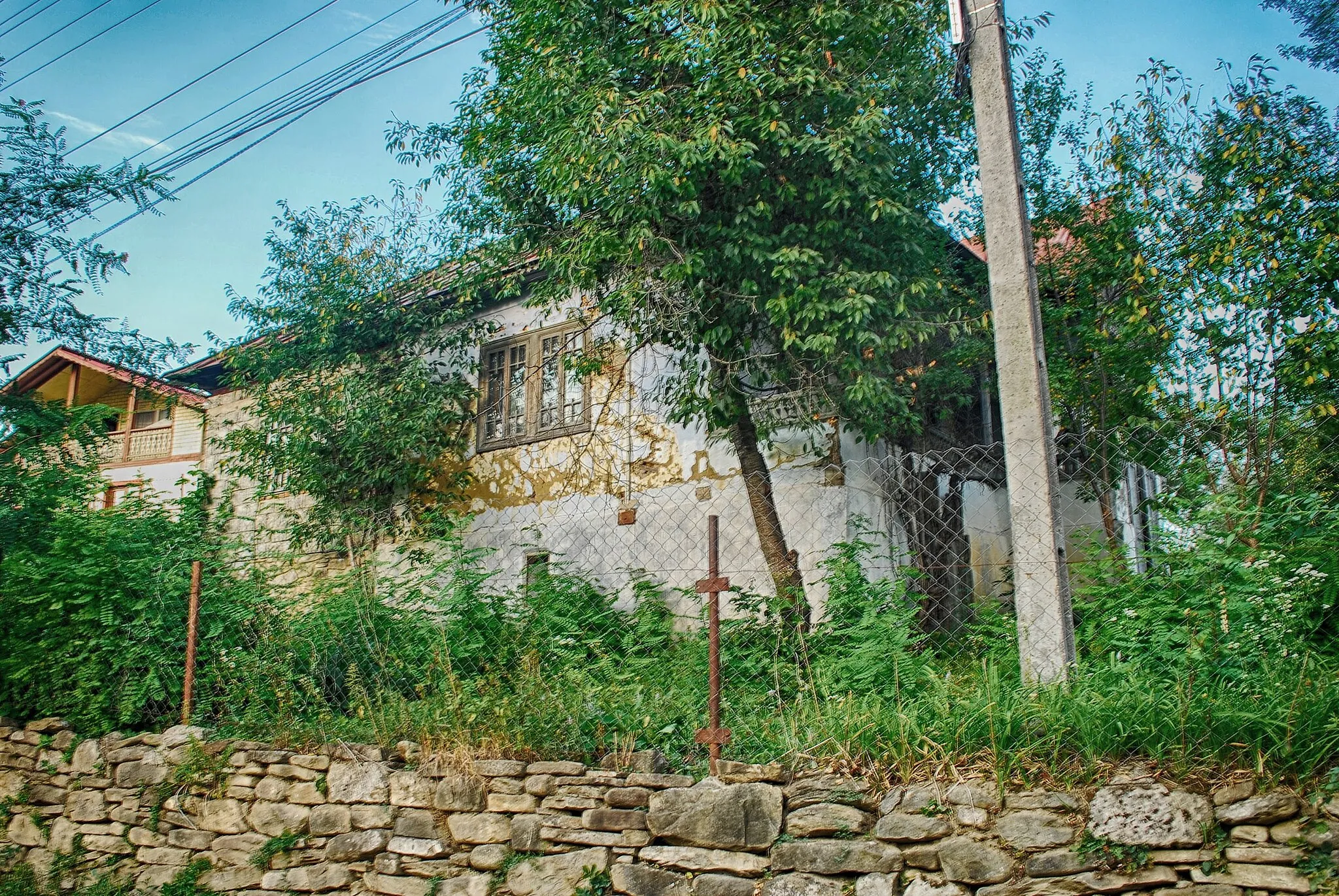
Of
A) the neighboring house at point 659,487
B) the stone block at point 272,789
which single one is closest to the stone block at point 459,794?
the stone block at point 272,789

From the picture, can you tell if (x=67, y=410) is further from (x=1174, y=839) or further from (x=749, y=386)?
(x=1174, y=839)

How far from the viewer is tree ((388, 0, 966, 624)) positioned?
7332mm

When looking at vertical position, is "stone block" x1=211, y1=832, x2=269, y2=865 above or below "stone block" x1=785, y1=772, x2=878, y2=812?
below

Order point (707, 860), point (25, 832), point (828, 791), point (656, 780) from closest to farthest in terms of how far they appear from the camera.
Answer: point (828, 791) → point (707, 860) → point (656, 780) → point (25, 832)

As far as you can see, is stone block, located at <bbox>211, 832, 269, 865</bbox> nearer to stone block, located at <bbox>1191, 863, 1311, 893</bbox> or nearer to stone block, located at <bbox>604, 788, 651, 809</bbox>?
stone block, located at <bbox>604, 788, 651, 809</bbox>

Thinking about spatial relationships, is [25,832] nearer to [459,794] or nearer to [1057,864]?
[459,794]

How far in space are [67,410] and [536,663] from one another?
522 centimetres

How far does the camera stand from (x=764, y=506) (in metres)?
8.17

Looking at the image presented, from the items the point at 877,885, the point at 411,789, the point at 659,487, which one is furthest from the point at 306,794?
the point at 659,487

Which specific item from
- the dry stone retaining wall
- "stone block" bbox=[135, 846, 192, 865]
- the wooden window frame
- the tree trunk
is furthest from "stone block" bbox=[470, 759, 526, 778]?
the wooden window frame

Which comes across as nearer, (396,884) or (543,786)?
(543,786)

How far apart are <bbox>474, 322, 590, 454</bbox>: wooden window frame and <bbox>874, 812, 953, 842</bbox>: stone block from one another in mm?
7130

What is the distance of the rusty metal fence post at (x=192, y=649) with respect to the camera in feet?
21.3

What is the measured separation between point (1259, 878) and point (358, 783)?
423 cm
